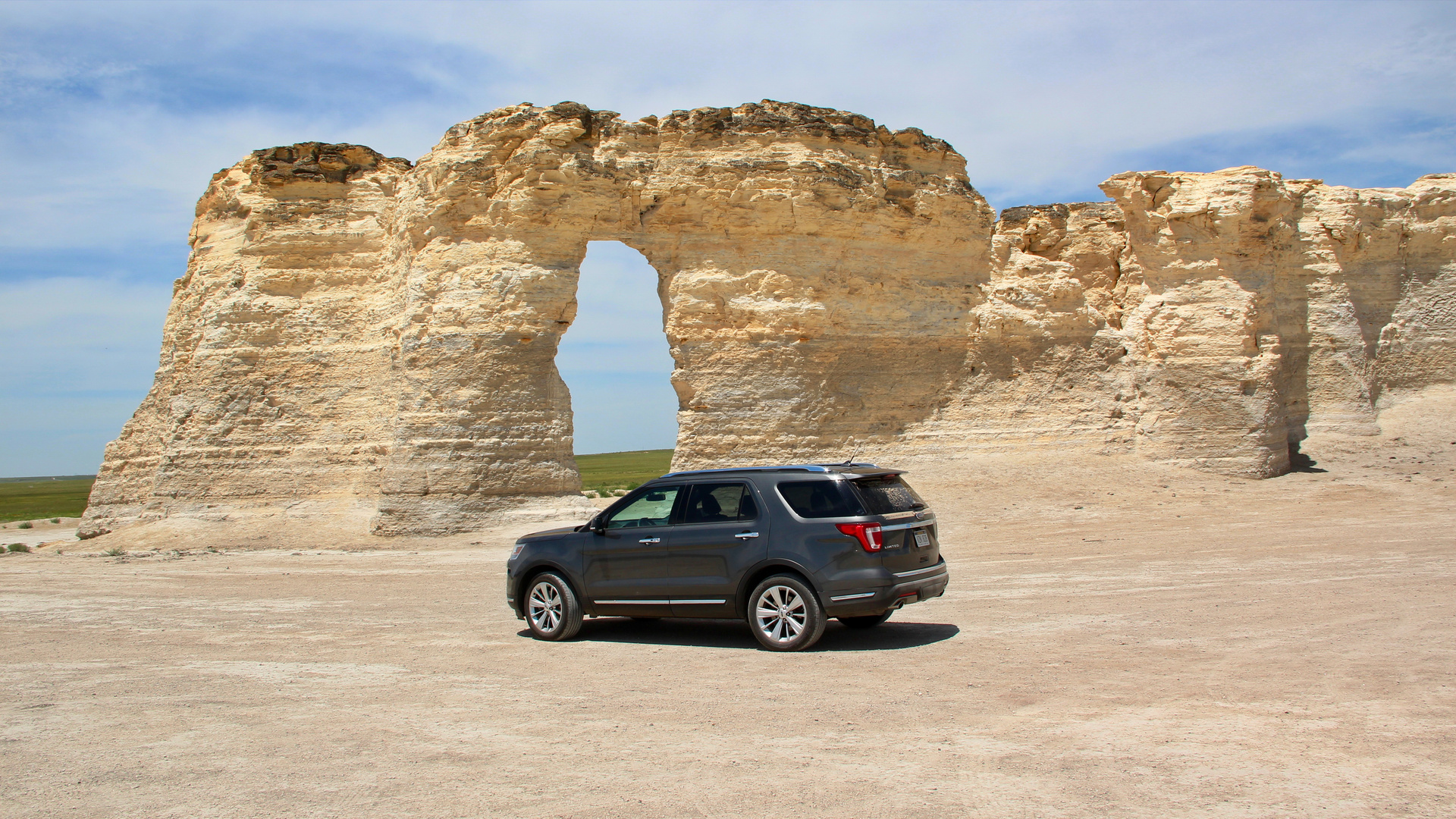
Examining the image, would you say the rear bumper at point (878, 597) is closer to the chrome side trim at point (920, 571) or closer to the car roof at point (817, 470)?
the chrome side trim at point (920, 571)

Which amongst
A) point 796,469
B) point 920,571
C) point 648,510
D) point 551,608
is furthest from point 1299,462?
point 551,608

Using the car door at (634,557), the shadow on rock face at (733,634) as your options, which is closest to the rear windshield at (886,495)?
the shadow on rock face at (733,634)

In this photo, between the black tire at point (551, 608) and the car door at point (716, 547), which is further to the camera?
the black tire at point (551, 608)

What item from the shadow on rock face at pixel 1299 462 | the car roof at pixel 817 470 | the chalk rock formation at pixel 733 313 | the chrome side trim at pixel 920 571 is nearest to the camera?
the chrome side trim at pixel 920 571

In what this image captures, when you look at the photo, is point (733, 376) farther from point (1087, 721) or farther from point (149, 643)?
point (1087, 721)

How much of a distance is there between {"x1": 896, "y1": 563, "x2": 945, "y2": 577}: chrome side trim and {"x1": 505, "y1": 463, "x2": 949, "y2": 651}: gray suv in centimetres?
2

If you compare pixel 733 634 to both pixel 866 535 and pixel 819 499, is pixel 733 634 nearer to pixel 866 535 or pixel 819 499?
pixel 819 499

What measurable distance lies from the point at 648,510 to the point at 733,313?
12475 mm

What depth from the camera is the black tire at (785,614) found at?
7375mm

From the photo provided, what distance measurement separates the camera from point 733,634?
833 cm

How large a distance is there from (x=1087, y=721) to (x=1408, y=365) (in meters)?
24.6

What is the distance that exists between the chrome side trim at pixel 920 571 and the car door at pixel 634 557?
1933 millimetres

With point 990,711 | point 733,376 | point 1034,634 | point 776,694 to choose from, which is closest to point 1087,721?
point 990,711

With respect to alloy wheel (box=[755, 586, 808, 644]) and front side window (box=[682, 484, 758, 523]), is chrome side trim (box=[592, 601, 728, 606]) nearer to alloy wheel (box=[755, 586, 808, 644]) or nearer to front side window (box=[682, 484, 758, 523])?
alloy wheel (box=[755, 586, 808, 644])
